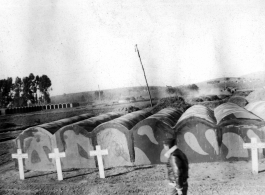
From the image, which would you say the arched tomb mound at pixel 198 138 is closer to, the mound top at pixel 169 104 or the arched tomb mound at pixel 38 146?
the arched tomb mound at pixel 38 146

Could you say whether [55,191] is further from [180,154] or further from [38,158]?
[180,154]

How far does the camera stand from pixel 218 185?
20.1 feet

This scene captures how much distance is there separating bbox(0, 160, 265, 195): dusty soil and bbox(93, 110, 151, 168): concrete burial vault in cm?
37

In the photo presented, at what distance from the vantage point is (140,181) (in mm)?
7004

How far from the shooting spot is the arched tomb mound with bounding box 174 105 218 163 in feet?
26.0

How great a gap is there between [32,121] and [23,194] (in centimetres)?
2061

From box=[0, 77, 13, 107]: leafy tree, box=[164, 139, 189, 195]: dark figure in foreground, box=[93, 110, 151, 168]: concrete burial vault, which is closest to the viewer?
box=[164, 139, 189, 195]: dark figure in foreground

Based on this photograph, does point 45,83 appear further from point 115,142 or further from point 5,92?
point 115,142

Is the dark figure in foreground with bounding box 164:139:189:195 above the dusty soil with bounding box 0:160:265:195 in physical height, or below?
above

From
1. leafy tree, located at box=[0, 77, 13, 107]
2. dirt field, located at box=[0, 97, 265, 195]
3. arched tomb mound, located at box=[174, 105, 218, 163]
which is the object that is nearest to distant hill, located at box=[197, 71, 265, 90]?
arched tomb mound, located at box=[174, 105, 218, 163]

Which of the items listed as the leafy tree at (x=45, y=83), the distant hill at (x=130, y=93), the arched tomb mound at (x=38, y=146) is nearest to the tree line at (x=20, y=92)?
the leafy tree at (x=45, y=83)

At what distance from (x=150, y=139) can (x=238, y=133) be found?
3184mm

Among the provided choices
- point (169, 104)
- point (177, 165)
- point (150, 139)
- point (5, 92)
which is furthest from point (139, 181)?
point (5, 92)

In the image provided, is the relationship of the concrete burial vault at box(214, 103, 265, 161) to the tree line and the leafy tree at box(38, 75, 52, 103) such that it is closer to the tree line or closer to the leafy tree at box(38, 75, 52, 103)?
the leafy tree at box(38, 75, 52, 103)
